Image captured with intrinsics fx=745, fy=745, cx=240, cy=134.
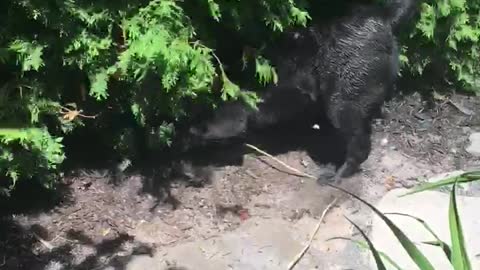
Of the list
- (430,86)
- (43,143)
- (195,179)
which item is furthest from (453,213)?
(430,86)

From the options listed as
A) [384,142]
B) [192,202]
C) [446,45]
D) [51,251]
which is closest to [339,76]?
[384,142]

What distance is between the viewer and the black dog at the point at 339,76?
12.9 feet

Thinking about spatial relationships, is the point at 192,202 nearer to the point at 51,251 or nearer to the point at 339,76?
the point at 51,251

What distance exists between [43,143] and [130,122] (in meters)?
0.70

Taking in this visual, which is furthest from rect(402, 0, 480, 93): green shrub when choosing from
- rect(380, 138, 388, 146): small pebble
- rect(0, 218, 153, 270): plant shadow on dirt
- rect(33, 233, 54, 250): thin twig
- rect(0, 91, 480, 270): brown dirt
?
rect(33, 233, 54, 250): thin twig

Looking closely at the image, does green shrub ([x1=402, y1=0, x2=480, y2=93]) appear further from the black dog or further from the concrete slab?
the concrete slab

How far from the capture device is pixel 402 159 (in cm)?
447

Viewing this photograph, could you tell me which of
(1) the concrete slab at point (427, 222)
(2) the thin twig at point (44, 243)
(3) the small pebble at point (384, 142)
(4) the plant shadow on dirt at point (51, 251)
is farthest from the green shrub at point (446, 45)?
(2) the thin twig at point (44, 243)

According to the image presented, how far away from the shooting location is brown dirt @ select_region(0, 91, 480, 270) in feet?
11.9

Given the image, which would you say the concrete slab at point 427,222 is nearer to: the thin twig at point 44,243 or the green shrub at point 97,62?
the green shrub at point 97,62

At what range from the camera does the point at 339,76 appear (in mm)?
3994

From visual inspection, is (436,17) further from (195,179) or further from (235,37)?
(195,179)

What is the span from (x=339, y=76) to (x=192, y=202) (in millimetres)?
1039

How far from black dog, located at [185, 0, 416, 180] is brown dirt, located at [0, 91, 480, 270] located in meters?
0.23
